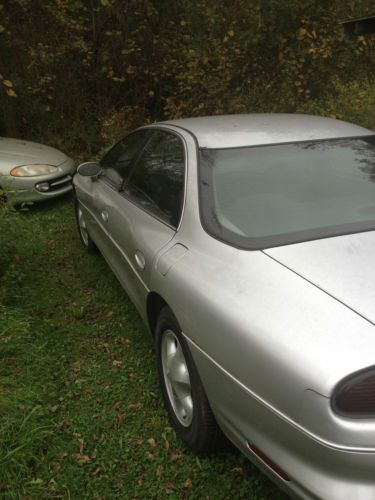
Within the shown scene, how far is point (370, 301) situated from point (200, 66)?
22.0 feet

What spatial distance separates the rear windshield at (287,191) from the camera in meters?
1.97

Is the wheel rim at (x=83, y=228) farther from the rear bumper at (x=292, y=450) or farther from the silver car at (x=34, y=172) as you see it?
the rear bumper at (x=292, y=450)

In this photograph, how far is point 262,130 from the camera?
2705 millimetres

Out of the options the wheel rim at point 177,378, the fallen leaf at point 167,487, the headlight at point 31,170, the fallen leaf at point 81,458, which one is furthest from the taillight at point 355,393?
the headlight at point 31,170

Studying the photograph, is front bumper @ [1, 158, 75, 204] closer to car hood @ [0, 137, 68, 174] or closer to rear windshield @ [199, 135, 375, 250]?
car hood @ [0, 137, 68, 174]

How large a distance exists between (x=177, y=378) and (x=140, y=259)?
2.28 feet

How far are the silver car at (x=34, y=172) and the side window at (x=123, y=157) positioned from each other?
81.6 inches

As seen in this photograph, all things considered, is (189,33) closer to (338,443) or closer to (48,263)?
(48,263)

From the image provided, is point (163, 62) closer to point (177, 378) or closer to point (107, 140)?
point (107, 140)

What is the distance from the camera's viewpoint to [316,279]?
1589mm

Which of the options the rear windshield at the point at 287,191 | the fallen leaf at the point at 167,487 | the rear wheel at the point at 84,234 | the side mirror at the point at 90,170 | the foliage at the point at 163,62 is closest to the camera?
the rear windshield at the point at 287,191

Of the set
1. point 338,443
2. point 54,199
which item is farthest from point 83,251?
point 338,443

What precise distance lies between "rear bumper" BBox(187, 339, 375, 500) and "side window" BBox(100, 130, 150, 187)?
1923 millimetres

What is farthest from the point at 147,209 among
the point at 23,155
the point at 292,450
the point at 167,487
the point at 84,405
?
the point at 23,155
